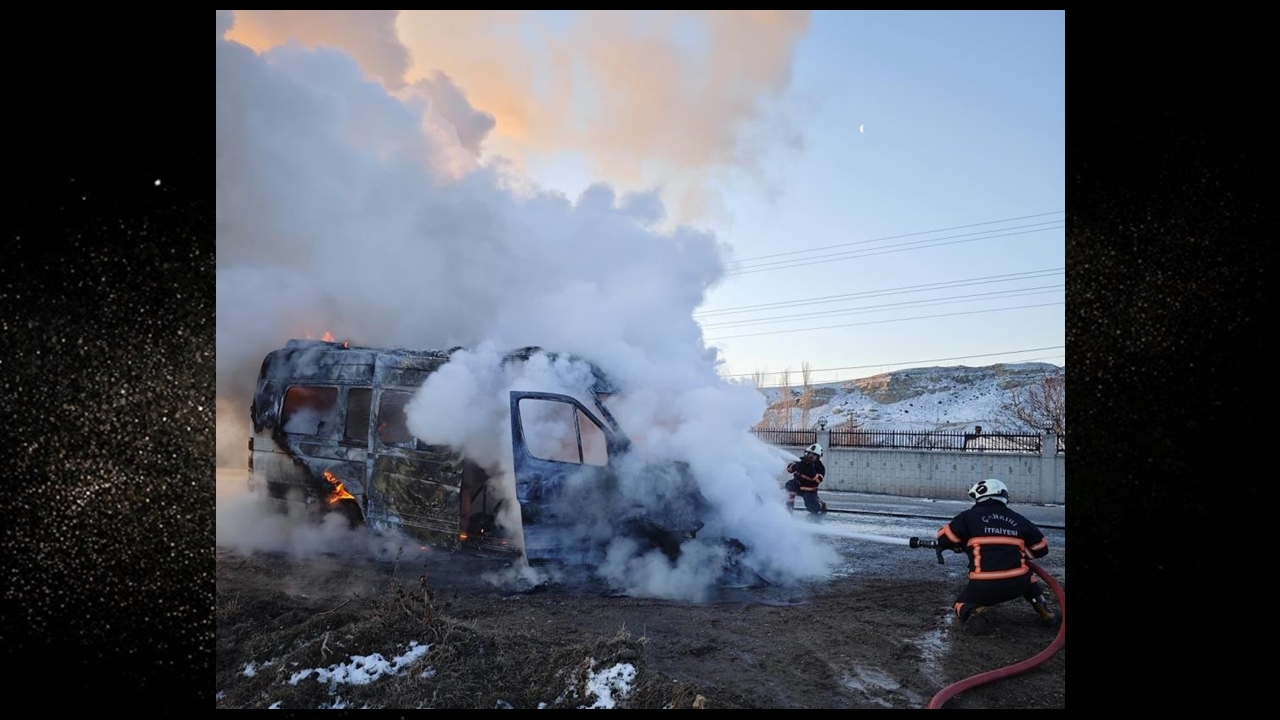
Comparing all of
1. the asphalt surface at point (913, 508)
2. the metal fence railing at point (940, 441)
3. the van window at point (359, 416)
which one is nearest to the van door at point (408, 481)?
the van window at point (359, 416)

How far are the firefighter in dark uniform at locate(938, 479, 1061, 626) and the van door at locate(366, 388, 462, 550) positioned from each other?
425 centimetres

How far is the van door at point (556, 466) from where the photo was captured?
5.32 m

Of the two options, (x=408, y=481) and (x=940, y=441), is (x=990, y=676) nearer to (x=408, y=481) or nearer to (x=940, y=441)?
(x=408, y=481)

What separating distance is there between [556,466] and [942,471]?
52.2 feet

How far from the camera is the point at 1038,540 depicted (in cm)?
474

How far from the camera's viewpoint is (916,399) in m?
48.2

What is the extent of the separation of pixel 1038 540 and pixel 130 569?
546cm

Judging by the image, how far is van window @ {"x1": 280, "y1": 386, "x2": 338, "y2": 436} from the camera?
6637mm

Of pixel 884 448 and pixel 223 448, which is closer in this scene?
pixel 223 448

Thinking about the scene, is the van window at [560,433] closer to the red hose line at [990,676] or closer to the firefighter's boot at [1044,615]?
the red hose line at [990,676]

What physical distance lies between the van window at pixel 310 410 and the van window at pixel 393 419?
0.71 meters
